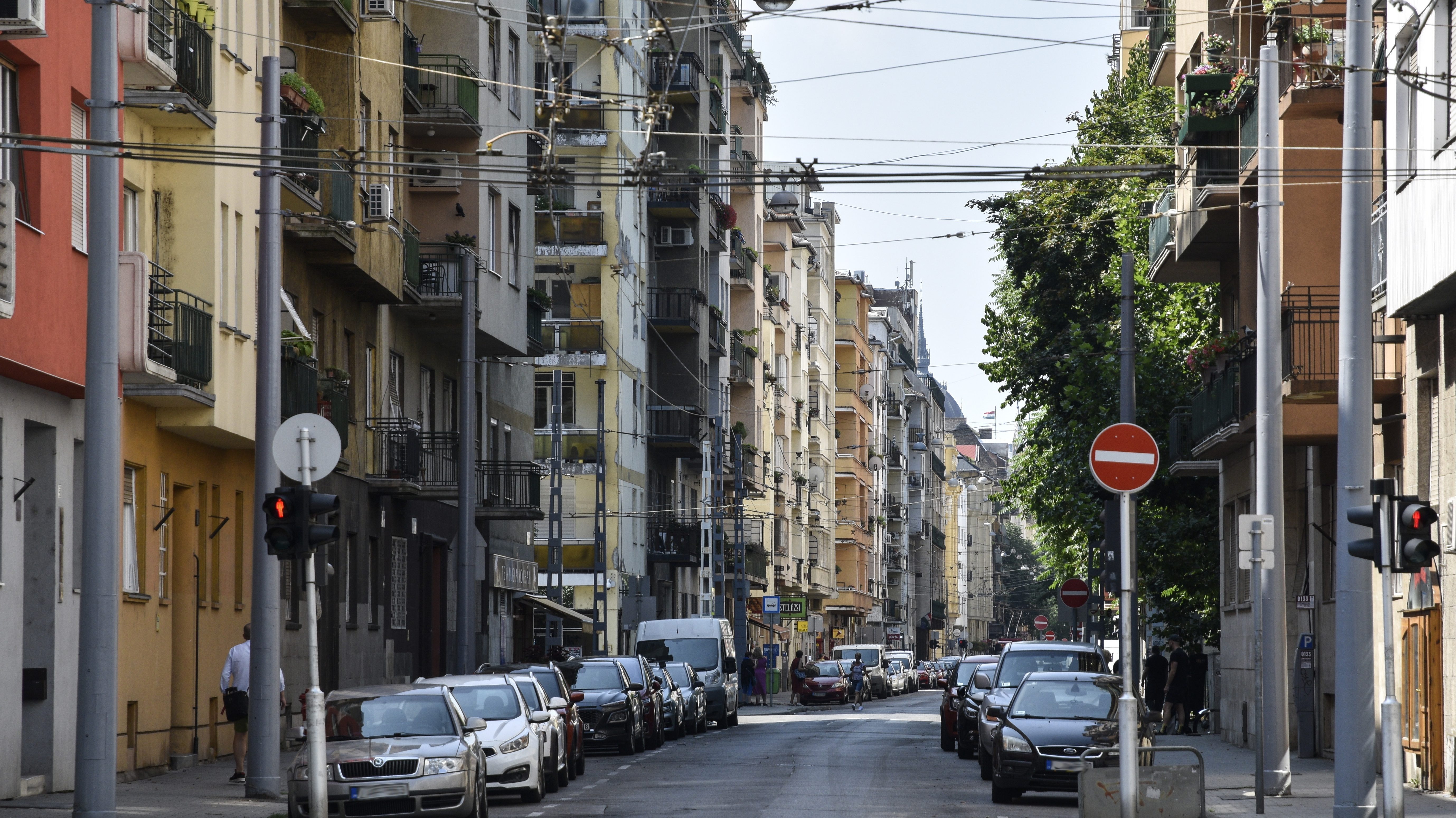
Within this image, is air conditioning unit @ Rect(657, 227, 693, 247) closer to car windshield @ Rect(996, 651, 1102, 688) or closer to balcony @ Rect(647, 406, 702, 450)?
balcony @ Rect(647, 406, 702, 450)

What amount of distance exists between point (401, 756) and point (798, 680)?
162ft

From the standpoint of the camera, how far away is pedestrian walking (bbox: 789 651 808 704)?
6700 centimetres

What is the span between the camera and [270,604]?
21.8m

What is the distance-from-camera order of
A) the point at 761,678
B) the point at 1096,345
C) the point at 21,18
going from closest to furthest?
the point at 21,18
the point at 1096,345
the point at 761,678

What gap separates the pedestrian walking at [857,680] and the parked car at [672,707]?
2601 centimetres

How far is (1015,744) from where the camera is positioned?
72.0 feet

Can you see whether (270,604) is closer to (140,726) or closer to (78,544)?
(78,544)

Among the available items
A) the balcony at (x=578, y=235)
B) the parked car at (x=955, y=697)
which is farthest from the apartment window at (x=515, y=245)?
the balcony at (x=578, y=235)

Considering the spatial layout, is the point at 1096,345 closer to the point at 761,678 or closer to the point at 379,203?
the point at 379,203

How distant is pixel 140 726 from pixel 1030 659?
40.2ft

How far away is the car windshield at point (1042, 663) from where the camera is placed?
29781 millimetres

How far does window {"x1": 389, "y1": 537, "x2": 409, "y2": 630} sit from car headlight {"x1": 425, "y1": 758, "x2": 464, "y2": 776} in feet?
67.8

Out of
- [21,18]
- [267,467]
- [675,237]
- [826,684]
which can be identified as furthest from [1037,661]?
[675,237]

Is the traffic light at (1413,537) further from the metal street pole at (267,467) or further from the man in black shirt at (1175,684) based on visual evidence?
the man in black shirt at (1175,684)
